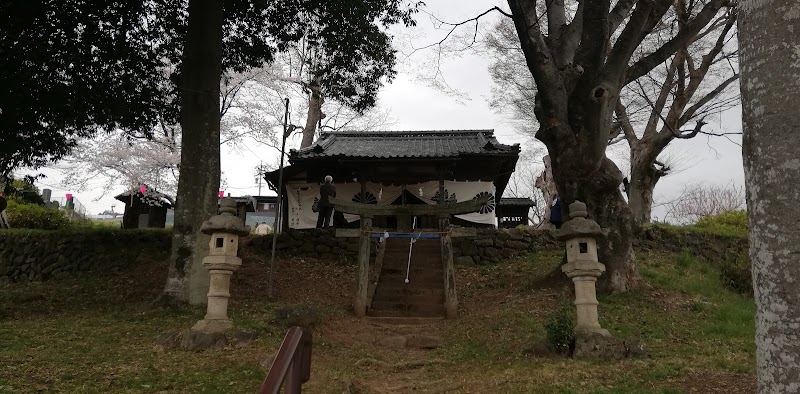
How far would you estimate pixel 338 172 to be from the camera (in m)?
15.2

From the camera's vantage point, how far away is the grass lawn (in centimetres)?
465

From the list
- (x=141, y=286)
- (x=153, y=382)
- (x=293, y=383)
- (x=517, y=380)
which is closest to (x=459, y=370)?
(x=517, y=380)

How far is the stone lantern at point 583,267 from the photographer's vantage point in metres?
5.93

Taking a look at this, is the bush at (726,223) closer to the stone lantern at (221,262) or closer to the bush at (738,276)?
the bush at (738,276)

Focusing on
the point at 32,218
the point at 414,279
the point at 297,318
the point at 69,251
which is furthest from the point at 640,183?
the point at 32,218

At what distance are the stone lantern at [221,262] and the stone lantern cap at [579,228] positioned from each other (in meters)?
4.21

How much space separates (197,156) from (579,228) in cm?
599

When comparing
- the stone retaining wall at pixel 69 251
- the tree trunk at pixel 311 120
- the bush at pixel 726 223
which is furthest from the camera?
the tree trunk at pixel 311 120

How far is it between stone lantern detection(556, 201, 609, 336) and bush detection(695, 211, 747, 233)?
36.8 ft

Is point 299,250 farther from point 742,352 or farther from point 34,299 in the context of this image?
point 742,352

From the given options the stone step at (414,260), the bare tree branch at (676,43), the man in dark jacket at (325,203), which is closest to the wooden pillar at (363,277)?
the stone step at (414,260)

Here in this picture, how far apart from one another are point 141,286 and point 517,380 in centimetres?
906

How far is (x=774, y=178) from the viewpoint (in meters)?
2.07

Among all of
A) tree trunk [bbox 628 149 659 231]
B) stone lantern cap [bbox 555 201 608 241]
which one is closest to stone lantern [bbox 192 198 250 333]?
stone lantern cap [bbox 555 201 608 241]
